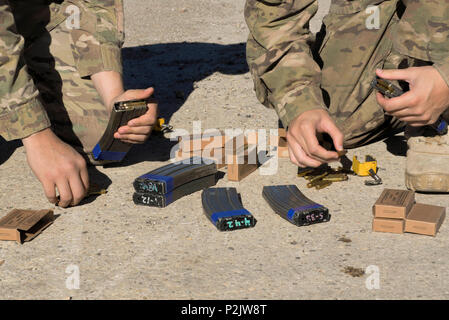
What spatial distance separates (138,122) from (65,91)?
33.1 inches

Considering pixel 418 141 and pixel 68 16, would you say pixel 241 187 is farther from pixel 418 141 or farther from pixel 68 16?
pixel 68 16

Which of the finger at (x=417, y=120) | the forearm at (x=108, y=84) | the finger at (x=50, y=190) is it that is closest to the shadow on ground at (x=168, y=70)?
the forearm at (x=108, y=84)

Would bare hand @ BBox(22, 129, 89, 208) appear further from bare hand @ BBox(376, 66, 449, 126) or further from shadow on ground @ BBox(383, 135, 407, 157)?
shadow on ground @ BBox(383, 135, 407, 157)

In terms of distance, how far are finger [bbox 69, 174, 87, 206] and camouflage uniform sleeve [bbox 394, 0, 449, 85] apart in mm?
2014

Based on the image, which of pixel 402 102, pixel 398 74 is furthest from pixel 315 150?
pixel 398 74

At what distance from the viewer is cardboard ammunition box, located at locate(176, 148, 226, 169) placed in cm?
419

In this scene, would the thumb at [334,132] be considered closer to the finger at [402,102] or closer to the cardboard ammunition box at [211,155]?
the finger at [402,102]

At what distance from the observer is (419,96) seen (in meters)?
3.21

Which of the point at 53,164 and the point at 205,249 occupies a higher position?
the point at 53,164

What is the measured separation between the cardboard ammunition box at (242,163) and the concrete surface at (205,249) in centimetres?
6

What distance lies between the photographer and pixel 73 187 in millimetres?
3475

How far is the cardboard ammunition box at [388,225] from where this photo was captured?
3236 mm

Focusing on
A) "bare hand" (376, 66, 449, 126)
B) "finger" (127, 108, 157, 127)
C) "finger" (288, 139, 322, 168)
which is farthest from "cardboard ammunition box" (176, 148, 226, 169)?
"bare hand" (376, 66, 449, 126)

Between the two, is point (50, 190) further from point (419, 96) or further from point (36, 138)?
point (419, 96)
